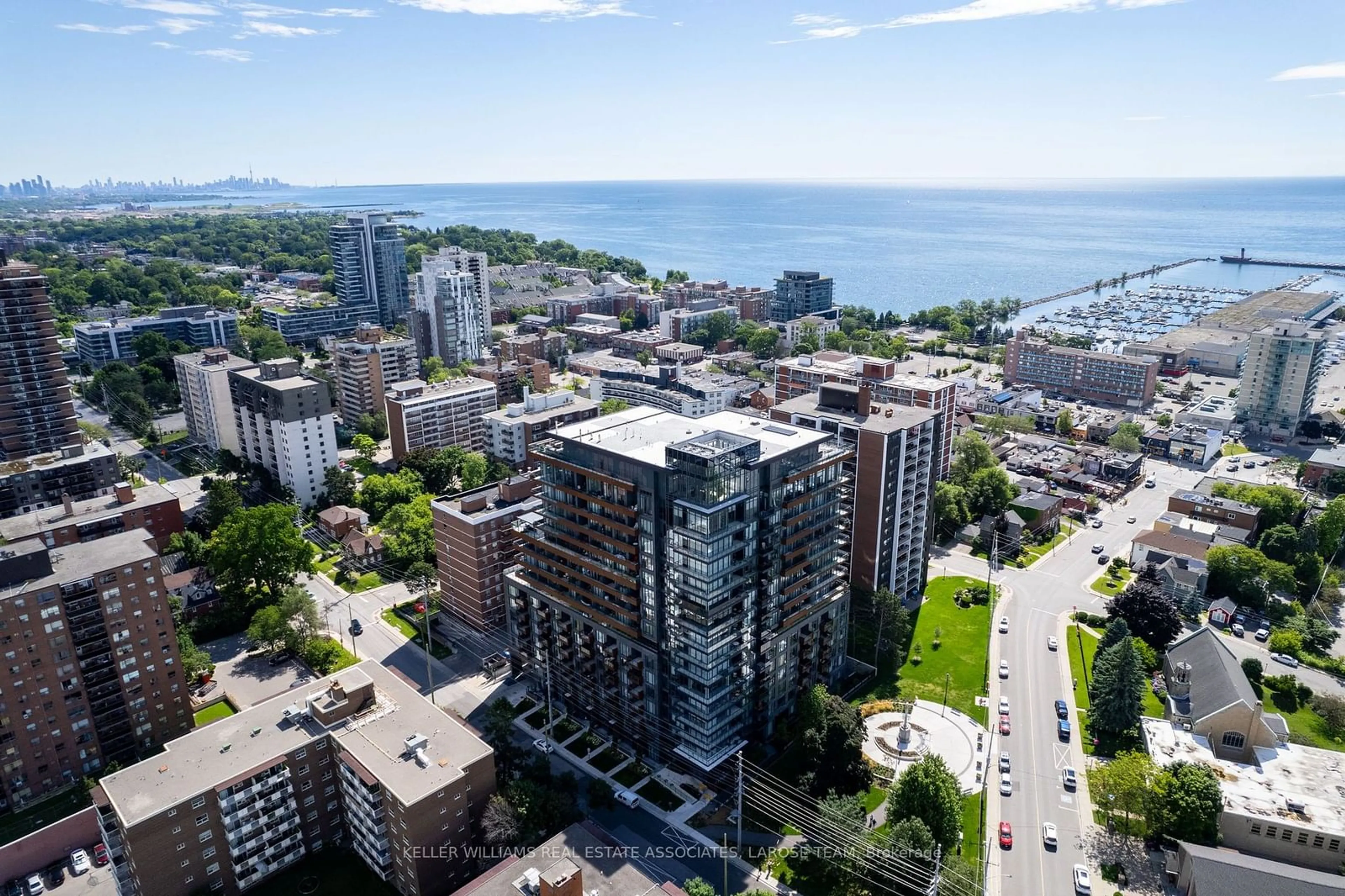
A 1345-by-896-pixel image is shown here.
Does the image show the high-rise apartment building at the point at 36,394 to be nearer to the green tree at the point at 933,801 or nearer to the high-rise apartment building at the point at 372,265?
the green tree at the point at 933,801

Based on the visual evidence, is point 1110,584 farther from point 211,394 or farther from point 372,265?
point 372,265

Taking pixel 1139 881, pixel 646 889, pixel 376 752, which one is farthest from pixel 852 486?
pixel 376 752

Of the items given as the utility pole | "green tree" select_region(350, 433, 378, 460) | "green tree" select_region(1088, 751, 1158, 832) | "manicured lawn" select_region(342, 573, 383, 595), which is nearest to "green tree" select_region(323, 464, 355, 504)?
"green tree" select_region(350, 433, 378, 460)

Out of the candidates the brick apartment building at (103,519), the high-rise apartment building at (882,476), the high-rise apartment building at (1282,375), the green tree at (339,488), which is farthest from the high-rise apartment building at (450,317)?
the high-rise apartment building at (1282,375)

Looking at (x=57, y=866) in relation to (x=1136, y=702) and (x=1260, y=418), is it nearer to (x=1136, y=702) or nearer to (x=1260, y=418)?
(x=1136, y=702)

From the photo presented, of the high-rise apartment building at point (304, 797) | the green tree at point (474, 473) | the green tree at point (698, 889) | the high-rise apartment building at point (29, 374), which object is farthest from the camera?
the green tree at point (474, 473)

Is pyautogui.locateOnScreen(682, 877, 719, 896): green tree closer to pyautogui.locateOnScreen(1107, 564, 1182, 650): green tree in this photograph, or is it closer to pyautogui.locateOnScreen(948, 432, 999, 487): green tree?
pyautogui.locateOnScreen(1107, 564, 1182, 650): green tree
